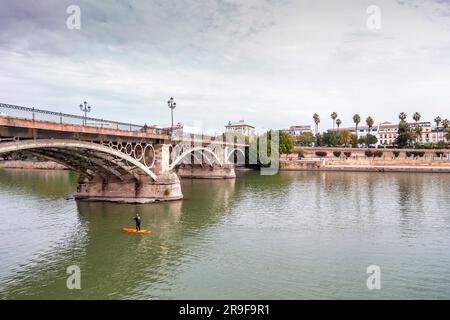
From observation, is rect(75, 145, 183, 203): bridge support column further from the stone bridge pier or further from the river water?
the river water

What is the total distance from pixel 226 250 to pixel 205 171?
5518cm

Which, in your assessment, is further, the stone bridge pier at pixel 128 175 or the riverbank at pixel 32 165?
the riverbank at pixel 32 165

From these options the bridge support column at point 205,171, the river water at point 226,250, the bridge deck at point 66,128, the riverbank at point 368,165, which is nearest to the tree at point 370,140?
the riverbank at point 368,165

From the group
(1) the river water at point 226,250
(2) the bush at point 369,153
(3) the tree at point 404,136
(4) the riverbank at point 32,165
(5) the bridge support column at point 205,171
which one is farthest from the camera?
(3) the tree at point 404,136

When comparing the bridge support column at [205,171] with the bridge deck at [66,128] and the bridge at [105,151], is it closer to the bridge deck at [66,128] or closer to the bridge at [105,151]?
the bridge at [105,151]

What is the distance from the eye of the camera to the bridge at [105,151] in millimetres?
24453

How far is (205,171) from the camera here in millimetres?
78312

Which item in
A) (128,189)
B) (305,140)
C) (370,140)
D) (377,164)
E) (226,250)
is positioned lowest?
(226,250)

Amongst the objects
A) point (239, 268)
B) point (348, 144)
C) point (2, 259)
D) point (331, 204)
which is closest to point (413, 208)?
point (331, 204)

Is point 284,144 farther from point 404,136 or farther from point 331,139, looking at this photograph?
point 331,139

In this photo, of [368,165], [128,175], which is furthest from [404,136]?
[128,175]

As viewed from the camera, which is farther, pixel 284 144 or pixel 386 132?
pixel 386 132

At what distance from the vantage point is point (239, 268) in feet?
65.6

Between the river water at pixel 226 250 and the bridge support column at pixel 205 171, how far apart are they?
35.5 m
